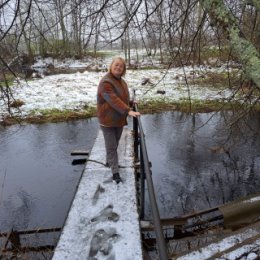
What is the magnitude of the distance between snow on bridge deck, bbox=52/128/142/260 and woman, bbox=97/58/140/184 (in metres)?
0.39

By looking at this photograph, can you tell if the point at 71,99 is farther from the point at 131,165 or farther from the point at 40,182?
the point at 131,165

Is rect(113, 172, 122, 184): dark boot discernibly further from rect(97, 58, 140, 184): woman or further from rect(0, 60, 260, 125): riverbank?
rect(0, 60, 260, 125): riverbank

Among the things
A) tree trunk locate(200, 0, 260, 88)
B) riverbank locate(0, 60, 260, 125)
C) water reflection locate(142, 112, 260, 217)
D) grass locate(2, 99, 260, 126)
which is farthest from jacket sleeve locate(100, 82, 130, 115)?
grass locate(2, 99, 260, 126)

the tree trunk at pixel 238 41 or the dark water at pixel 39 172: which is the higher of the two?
the tree trunk at pixel 238 41

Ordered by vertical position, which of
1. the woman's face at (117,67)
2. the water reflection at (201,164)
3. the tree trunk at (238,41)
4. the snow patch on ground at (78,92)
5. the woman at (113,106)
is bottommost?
the water reflection at (201,164)

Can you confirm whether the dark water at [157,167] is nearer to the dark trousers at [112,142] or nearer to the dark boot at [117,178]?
the dark boot at [117,178]

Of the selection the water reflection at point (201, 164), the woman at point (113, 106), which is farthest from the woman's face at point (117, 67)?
the water reflection at point (201, 164)

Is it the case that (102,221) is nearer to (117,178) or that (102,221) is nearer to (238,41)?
(117,178)

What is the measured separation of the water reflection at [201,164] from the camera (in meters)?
7.08

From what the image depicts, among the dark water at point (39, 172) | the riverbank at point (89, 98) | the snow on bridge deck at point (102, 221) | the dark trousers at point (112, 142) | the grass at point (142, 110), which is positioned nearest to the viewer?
the snow on bridge deck at point (102, 221)

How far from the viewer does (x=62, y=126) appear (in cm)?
1229

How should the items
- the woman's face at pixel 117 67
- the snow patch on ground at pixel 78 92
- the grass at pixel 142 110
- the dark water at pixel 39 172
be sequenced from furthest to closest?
the snow patch on ground at pixel 78 92, the grass at pixel 142 110, the dark water at pixel 39 172, the woman's face at pixel 117 67

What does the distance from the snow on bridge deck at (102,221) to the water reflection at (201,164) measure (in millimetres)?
1289

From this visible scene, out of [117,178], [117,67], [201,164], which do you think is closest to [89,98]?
[201,164]
